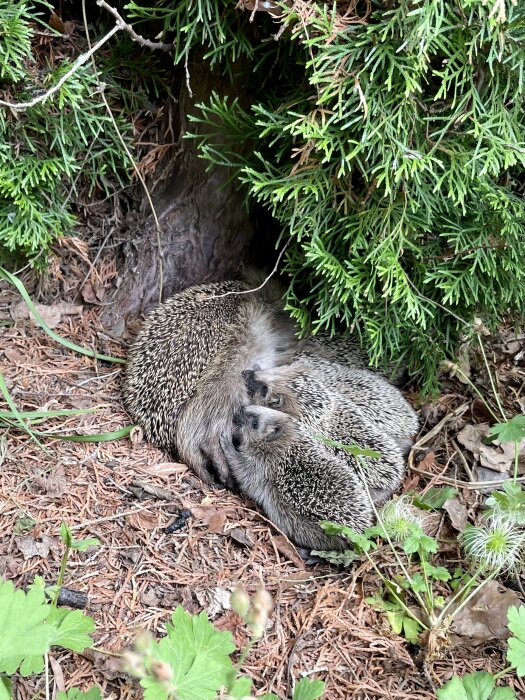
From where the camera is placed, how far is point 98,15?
13.1ft

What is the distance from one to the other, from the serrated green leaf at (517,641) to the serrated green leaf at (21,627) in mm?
1581

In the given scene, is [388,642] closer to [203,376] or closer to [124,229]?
[203,376]

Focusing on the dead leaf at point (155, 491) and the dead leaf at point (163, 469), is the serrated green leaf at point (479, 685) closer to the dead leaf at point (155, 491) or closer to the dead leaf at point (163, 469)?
the dead leaf at point (155, 491)

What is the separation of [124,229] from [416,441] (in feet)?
7.73

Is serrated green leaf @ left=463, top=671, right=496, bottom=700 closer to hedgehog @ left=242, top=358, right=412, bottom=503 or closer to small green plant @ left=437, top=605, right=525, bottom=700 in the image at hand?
small green plant @ left=437, top=605, right=525, bottom=700

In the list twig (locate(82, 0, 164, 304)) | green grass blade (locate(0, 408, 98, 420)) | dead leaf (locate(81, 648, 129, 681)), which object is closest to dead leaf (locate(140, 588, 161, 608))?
dead leaf (locate(81, 648, 129, 681))

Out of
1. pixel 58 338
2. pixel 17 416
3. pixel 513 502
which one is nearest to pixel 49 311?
pixel 58 338

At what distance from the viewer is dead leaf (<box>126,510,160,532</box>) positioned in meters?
3.28

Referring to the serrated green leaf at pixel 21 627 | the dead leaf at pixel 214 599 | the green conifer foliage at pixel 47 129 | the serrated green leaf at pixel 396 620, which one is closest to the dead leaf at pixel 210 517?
the dead leaf at pixel 214 599

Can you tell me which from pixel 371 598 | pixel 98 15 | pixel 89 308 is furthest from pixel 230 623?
pixel 98 15

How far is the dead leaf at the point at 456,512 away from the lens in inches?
134

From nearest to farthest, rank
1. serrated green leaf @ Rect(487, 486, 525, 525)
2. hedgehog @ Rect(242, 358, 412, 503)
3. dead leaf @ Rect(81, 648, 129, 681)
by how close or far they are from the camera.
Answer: dead leaf @ Rect(81, 648, 129, 681) < serrated green leaf @ Rect(487, 486, 525, 525) < hedgehog @ Rect(242, 358, 412, 503)

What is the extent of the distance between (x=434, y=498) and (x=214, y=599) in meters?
1.30

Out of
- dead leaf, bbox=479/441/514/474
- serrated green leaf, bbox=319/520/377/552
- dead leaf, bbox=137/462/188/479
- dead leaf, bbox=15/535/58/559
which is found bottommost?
dead leaf, bbox=15/535/58/559
